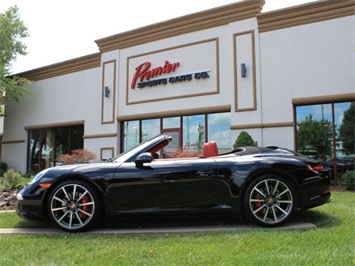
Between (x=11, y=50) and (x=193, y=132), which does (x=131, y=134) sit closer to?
(x=193, y=132)

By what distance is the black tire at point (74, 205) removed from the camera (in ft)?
13.6

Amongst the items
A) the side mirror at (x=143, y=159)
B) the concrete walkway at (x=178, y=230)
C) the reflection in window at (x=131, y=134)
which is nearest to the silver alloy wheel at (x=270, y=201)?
the concrete walkway at (x=178, y=230)

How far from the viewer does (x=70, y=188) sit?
421 cm

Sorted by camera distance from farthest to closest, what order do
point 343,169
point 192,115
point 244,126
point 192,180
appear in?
point 192,115, point 244,126, point 343,169, point 192,180

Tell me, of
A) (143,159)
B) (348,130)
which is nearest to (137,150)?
(143,159)

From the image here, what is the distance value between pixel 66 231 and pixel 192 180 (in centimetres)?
172

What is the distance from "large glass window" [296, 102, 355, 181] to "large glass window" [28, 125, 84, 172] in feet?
34.0

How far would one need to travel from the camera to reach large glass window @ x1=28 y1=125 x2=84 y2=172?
54.4 ft

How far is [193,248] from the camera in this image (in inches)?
130

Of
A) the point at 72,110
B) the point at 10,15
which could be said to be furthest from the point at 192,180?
the point at 10,15

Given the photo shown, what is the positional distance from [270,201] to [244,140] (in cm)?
658

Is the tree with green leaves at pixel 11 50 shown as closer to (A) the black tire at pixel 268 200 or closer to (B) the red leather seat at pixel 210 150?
(B) the red leather seat at pixel 210 150

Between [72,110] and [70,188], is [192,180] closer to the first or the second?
[70,188]

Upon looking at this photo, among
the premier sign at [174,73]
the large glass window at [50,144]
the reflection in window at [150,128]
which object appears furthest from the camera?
the large glass window at [50,144]
